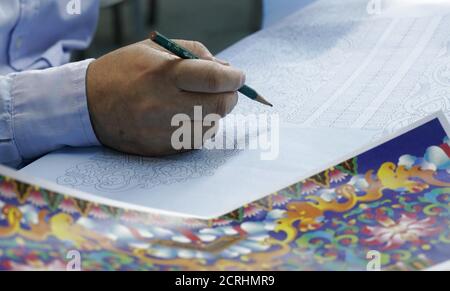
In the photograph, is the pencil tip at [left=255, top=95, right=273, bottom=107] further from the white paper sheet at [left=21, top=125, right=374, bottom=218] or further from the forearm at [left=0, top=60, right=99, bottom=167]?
the forearm at [left=0, top=60, right=99, bottom=167]

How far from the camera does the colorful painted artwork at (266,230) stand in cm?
33

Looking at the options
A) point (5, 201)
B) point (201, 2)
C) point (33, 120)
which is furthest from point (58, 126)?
point (201, 2)

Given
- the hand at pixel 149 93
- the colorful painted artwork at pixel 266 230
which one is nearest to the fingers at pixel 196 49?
the hand at pixel 149 93

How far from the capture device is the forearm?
506mm

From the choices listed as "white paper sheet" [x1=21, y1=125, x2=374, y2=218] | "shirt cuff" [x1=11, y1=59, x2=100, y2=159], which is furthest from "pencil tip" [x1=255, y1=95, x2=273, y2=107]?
"shirt cuff" [x1=11, y1=59, x2=100, y2=159]

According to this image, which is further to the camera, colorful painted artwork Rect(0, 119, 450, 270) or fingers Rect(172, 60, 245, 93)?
fingers Rect(172, 60, 245, 93)

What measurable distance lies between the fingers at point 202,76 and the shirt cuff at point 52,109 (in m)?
0.08

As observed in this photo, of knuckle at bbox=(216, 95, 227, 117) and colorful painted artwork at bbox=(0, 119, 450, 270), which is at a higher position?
knuckle at bbox=(216, 95, 227, 117)

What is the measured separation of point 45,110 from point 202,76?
135 millimetres

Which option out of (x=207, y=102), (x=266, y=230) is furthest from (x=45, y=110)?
(x=266, y=230)

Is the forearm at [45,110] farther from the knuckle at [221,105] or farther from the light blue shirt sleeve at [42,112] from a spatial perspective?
the knuckle at [221,105]

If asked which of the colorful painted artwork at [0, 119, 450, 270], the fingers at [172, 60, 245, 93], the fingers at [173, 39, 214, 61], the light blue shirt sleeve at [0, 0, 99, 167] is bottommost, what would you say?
the colorful painted artwork at [0, 119, 450, 270]

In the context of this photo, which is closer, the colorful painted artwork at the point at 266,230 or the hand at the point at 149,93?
the colorful painted artwork at the point at 266,230
